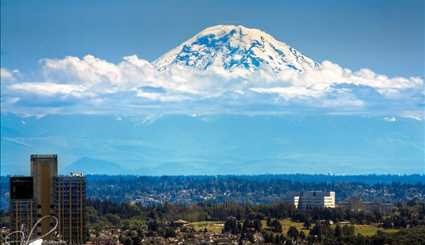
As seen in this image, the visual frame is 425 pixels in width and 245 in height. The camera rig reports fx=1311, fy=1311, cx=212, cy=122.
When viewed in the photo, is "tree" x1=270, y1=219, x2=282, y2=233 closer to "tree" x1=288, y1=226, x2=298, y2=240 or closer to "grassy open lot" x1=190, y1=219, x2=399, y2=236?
"grassy open lot" x1=190, y1=219, x2=399, y2=236

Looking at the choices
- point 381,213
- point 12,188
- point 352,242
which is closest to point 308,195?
point 381,213

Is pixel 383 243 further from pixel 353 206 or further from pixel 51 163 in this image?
pixel 353 206

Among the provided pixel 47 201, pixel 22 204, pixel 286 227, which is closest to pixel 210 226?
pixel 286 227

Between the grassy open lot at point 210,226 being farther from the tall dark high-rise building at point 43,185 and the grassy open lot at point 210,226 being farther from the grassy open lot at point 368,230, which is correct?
the tall dark high-rise building at point 43,185

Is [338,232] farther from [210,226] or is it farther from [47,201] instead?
[47,201]

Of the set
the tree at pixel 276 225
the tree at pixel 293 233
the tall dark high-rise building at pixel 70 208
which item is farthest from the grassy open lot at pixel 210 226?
the tall dark high-rise building at pixel 70 208

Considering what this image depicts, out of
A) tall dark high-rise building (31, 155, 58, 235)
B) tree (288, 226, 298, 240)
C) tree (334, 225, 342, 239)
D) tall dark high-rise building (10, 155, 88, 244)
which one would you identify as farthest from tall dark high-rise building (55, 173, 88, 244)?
tree (288, 226, 298, 240)
